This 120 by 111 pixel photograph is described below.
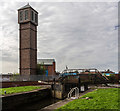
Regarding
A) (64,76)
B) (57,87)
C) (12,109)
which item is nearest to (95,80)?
(64,76)

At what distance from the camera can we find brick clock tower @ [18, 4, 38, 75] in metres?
39.5

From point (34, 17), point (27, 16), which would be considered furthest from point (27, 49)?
point (34, 17)

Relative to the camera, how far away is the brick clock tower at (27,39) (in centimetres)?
3950

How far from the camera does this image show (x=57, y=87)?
1975cm

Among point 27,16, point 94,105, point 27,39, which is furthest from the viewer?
point 27,16

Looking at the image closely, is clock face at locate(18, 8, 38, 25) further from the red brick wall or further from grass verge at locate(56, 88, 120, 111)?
grass verge at locate(56, 88, 120, 111)

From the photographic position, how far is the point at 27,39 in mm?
39969

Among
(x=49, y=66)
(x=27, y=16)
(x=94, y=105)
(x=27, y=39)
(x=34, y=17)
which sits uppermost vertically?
(x=34, y=17)

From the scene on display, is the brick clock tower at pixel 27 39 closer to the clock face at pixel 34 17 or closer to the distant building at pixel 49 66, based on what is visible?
the clock face at pixel 34 17

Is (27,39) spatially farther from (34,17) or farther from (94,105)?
(94,105)

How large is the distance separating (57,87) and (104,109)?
12.9 metres

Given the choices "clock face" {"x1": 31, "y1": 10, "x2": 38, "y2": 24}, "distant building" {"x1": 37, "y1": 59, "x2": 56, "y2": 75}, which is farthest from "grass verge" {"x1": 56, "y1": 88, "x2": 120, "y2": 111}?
"distant building" {"x1": 37, "y1": 59, "x2": 56, "y2": 75}

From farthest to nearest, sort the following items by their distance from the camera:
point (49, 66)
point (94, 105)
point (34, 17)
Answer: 1. point (49, 66)
2. point (34, 17)
3. point (94, 105)

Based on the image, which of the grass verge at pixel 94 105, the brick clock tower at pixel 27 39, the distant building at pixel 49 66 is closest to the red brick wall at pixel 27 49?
the brick clock tower at pixel 27 39
